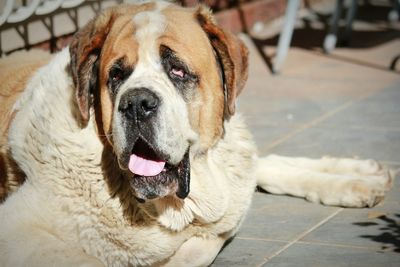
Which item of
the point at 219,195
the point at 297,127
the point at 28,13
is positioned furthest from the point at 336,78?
the point at 219,195

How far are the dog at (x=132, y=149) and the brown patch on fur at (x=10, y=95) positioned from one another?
27 mm

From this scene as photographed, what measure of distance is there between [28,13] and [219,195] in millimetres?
2254

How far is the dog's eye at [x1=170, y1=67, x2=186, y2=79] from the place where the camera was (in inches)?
138

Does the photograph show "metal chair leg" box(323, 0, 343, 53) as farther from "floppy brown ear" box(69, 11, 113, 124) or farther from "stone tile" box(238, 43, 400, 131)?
"floppy brown ear" box(69, 11, 113, 124)

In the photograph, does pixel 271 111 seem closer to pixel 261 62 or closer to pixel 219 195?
pixel 261 62

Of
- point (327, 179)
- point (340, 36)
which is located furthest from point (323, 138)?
point (340, 36)

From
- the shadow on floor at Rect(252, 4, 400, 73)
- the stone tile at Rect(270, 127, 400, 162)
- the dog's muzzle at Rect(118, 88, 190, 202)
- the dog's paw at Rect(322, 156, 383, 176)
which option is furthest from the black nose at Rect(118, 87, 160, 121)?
the shadow on floor at Rect(252, 4, 400, 73)

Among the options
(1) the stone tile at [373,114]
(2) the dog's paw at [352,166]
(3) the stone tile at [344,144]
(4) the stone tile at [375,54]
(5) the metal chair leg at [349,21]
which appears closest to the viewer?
(2) the dog's paw at [352,166]

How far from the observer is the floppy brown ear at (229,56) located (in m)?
3.62

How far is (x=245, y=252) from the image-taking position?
3.99 meters

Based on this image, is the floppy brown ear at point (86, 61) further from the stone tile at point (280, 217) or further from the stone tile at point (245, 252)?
the stone tile at point (280, 217)

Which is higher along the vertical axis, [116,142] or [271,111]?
[116,142]

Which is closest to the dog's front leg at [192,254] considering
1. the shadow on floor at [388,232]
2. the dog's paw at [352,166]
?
the shadow on floor at [388,232]

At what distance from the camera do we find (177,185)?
139 inches
